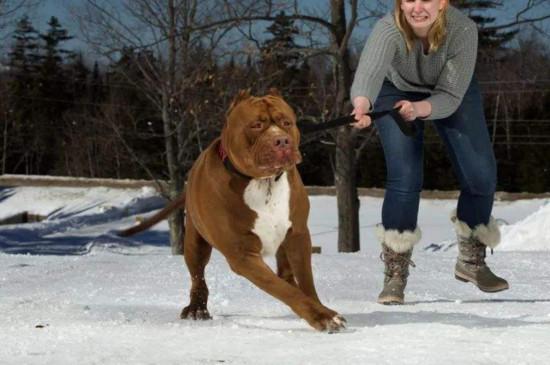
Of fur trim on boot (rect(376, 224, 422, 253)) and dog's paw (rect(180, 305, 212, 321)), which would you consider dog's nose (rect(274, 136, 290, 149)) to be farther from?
fur trim on boot (rect(376, 224, 422, 253))

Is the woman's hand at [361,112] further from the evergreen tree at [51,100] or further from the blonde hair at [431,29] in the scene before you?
the evergreen tree at [51,100]

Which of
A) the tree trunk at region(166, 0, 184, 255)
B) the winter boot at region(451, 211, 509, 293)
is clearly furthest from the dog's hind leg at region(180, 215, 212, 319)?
the tree trunk at region(166, 0, 184, 255)

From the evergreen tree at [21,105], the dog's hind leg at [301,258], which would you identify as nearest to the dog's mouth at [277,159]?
the dog's hind leg at [301,258]

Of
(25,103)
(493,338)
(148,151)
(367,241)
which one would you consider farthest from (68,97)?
(493,338)

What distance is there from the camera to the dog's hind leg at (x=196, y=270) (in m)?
3.59

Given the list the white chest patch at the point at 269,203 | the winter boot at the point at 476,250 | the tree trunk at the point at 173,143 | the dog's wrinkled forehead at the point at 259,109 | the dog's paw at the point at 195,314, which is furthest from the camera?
the tree trunk at the point at 173,143

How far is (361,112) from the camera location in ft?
12.3

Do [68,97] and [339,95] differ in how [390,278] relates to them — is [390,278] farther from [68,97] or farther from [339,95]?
[68,97]

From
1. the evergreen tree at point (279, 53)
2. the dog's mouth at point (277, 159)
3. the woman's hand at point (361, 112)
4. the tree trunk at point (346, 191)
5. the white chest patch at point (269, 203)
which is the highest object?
the evergreen tree at point (279, 53)

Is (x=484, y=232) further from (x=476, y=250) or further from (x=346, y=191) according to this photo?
(x=346, y=191)

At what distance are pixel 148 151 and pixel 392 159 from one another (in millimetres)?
26877

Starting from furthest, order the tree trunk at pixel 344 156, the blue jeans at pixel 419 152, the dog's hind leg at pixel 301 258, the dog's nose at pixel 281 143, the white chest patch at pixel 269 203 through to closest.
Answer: the tree trunk at pixel 344 156, the blue jeans at pixel 419 152, the dog's hind leg at pixel 301 258, the white chest patch at pixel 269 203, the dog's nose at pixel 281 143

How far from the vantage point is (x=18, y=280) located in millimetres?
5703

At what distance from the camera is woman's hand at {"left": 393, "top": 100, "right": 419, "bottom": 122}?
378 centimetres
